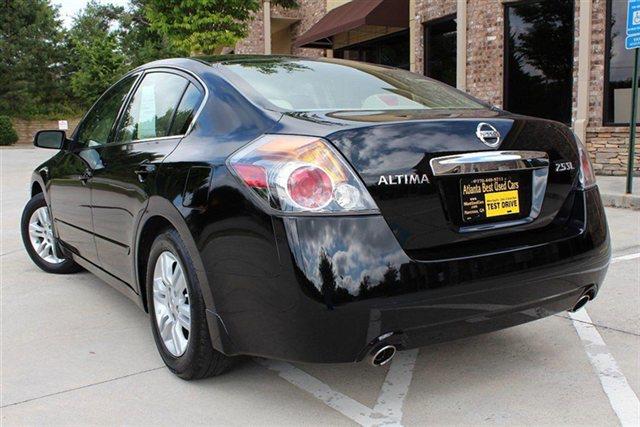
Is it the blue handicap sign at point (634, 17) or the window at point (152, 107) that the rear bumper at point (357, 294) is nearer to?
the window at point (152, 107)

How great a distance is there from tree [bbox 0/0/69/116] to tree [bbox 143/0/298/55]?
90.4 feet

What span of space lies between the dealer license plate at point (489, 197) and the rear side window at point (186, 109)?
1.42 m

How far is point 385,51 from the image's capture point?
18578 mm

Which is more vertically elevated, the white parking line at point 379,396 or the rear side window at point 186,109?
the rear side window at point 186,109

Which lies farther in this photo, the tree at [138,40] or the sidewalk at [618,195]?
the tree at [138,40]

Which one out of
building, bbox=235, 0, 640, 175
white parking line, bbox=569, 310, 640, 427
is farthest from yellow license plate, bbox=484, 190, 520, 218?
building, bbox=235, 0, 640, 175

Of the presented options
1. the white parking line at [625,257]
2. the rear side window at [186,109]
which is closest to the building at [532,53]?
the white parking line at [625,257]

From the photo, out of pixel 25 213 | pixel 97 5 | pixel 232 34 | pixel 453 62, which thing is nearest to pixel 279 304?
pixel 25 213

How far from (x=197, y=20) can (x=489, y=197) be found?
609 inches

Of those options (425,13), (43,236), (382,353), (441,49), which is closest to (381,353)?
(382,353)

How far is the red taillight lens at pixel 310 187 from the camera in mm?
2381

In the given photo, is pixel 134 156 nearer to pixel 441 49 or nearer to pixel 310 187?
pixel 310 187

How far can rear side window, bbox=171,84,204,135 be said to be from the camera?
10.5ft

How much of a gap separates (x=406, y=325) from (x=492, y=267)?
0.44 m
